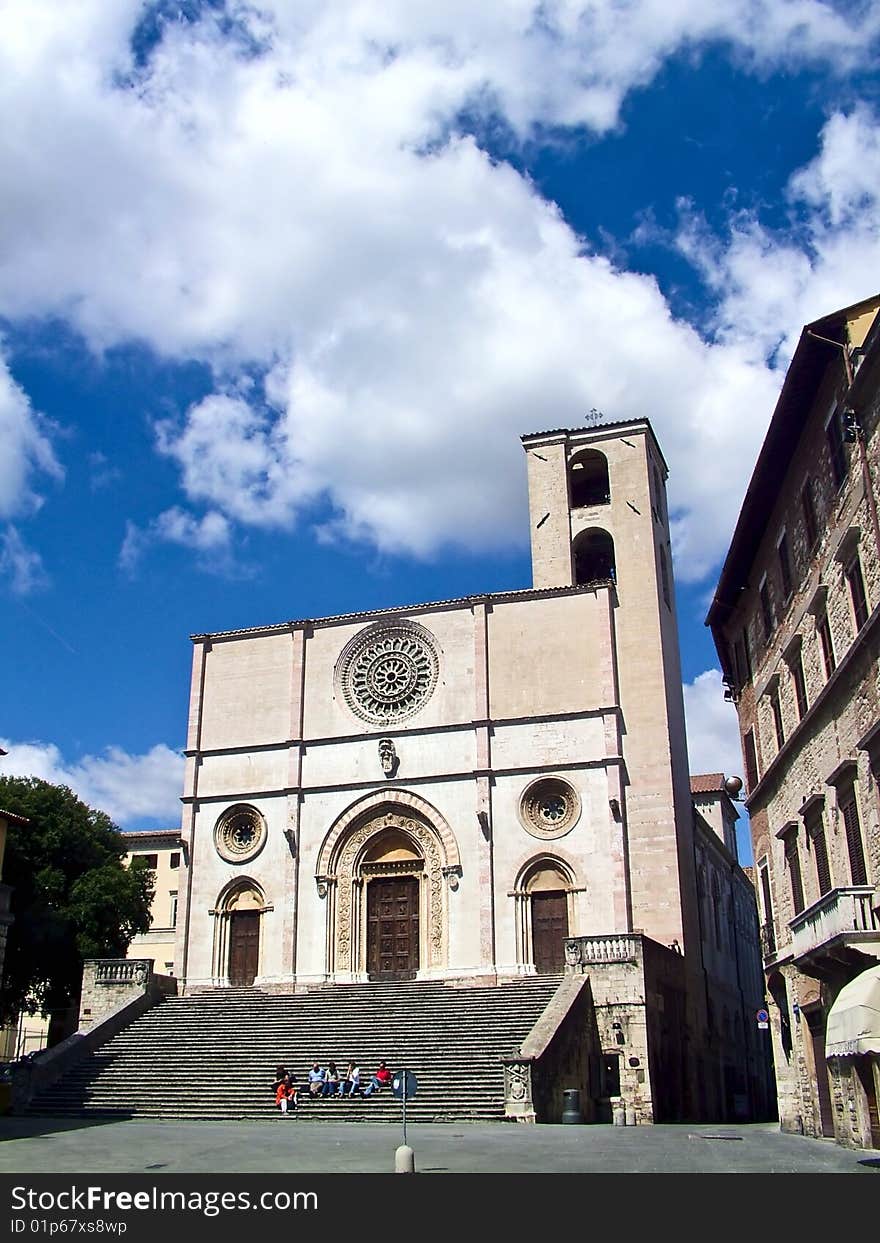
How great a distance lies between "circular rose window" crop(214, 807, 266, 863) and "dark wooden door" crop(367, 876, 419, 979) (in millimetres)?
4237

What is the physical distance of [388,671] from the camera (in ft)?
125

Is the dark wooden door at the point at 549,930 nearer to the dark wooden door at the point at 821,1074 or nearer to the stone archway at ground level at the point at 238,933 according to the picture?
the stone archway at ground level at the point at 238,933

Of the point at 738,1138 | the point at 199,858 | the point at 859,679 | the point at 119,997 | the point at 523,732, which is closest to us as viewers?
the point at 859,679

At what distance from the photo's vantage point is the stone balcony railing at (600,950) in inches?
1133

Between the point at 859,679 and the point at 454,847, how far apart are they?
18.6 meters

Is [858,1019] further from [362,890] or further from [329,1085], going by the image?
[362,890]

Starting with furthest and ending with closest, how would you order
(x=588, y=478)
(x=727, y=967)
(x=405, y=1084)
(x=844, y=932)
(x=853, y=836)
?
(x=727, y=967)
(x=588, y=478)
(x=853, y=836)
(x=844, y=932)
(x=405, y=1084)

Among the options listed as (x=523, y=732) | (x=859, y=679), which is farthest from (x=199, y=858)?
(x=859, y=679)

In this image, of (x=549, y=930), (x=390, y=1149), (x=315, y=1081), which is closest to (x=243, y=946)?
(x=549, y=930)

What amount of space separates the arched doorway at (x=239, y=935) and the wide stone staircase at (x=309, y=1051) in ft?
10.2

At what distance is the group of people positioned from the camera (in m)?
24.8

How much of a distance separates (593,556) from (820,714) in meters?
19.9
